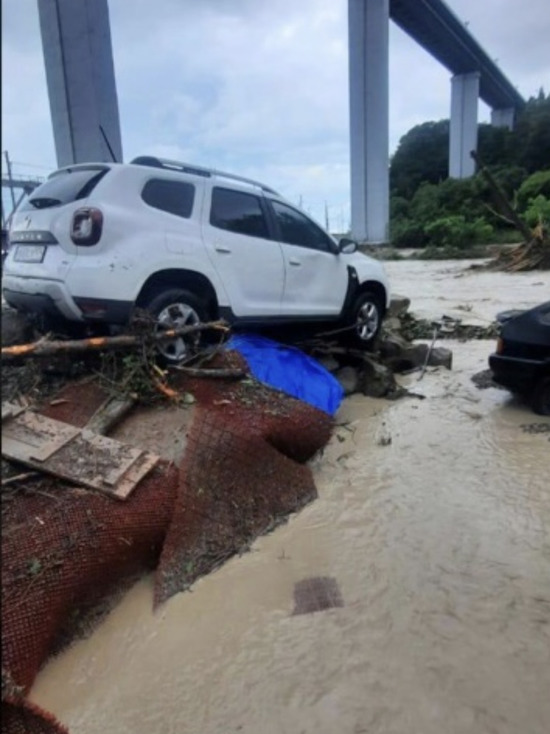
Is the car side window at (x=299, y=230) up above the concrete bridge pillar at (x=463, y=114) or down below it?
below

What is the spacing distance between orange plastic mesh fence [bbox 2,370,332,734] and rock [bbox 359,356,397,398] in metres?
2.35

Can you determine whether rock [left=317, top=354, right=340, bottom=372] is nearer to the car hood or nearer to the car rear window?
the car hood

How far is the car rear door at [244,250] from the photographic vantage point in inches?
219

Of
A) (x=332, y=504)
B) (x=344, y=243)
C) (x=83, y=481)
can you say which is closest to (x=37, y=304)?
(x=83, y=481)

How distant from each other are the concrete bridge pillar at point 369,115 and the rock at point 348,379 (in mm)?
26888

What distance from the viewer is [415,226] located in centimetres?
3781

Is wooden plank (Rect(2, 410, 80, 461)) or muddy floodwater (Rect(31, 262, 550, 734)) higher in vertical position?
wooden plank (Rect(2, 410, 80, 461))

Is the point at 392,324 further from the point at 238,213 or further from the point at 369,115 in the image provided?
the point at 369,115

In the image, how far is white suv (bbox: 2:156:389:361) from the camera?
480 cm

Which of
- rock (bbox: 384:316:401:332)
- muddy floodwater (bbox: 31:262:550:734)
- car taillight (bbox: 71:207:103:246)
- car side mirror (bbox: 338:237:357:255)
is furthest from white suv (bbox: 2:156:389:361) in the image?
rock (bbox: 384:316:401:332)

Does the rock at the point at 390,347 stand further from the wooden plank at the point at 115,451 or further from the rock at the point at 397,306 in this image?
the wooden plank at the point at 115,451

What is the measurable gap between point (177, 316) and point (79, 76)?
36.7 feet

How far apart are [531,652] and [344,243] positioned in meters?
4.80

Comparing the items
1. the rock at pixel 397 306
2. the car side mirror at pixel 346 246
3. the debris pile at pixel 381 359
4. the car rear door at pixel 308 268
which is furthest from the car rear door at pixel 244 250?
the rock at pixel 397 306
